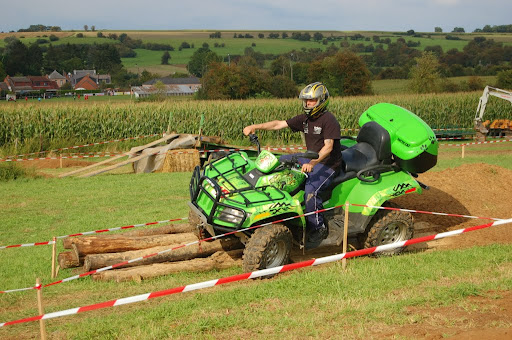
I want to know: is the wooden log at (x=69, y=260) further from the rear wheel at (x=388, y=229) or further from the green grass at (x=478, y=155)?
the green grass at (x=478, y=155)

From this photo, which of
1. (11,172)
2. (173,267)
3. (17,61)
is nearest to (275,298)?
(173,267)

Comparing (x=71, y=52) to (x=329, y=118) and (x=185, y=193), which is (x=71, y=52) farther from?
(x=329, y=118)

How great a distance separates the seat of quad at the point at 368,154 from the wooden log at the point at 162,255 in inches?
83.6

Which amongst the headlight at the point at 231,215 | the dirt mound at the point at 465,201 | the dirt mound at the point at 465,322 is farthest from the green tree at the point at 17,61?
the dirt mound at the point at 465,322

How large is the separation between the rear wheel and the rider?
812 mm

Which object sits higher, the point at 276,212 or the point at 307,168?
the point at 307,168

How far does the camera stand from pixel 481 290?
701cm

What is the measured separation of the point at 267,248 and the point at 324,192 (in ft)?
5.37

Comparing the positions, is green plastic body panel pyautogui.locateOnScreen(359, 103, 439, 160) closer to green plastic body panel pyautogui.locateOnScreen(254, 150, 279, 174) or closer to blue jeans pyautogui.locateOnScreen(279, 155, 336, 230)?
blue jeans pyautogui.locateOnScreen(279, 155, 336, 230)

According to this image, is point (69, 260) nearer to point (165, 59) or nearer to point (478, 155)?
point (478, 155)

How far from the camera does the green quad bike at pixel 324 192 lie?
26.1 ft

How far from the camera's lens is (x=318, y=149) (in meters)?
8.91

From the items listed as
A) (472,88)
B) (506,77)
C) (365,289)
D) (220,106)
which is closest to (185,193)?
(365,289)

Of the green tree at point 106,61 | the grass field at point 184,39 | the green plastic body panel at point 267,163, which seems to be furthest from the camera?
the grass field at point 184,39
